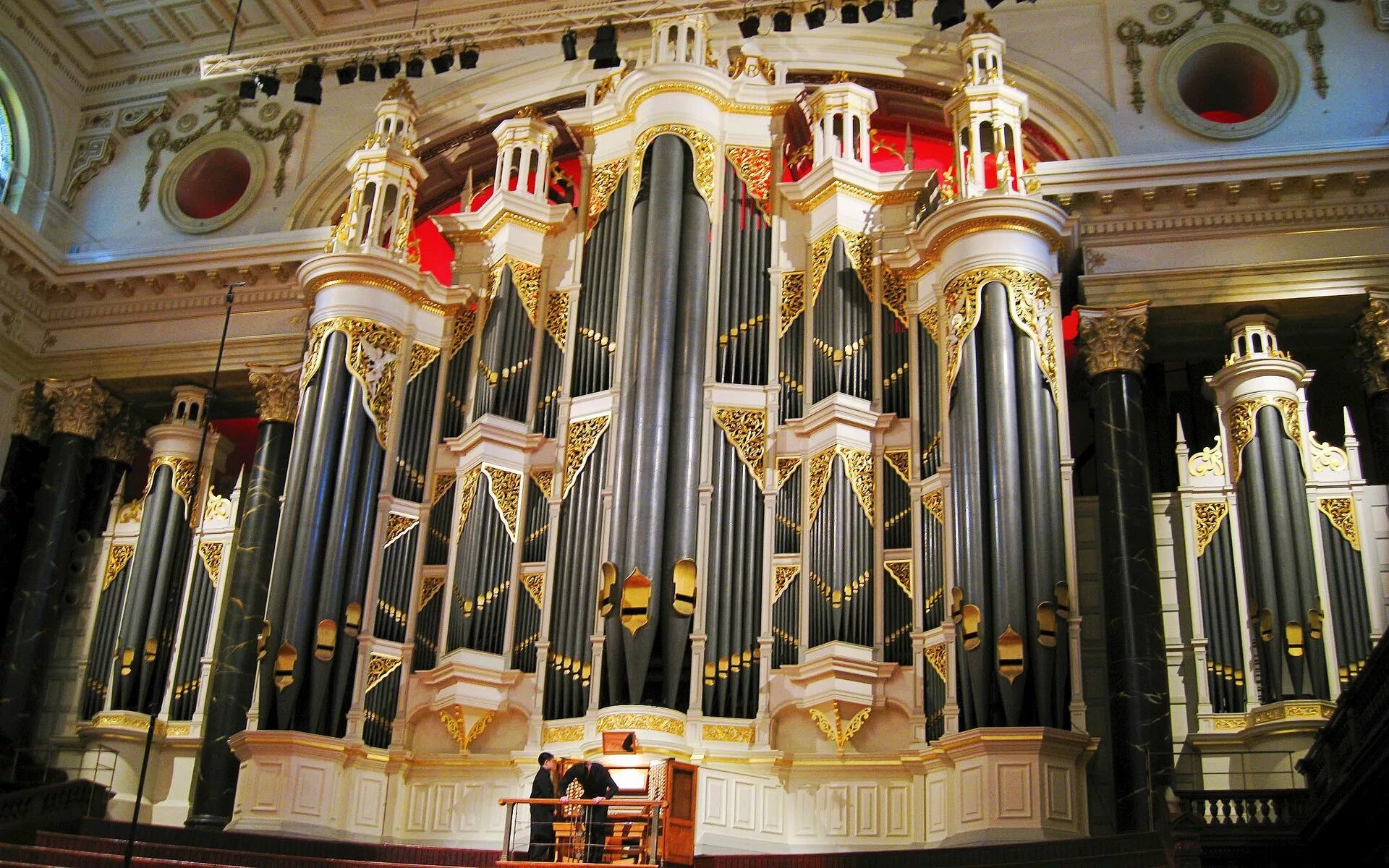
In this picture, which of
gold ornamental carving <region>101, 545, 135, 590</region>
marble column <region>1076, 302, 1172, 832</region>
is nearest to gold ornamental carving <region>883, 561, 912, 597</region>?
marble column <region>1076, 302, 1172, 832</region>

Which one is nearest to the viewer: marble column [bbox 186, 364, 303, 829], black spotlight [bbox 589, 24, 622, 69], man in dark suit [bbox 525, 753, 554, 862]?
man in dark suit [bbox 525, 753, 554, 862]

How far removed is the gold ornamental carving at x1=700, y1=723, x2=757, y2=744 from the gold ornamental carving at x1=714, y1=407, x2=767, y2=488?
2.16 metres

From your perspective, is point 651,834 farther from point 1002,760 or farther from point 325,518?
point 325,518

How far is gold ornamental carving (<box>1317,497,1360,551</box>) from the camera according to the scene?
474 inches

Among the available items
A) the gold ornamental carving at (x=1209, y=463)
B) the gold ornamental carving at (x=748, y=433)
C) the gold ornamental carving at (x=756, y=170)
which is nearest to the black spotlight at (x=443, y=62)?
the gold ornamental carving at (x=756, y=170)

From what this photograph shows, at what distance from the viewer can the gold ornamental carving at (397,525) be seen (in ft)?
45.5

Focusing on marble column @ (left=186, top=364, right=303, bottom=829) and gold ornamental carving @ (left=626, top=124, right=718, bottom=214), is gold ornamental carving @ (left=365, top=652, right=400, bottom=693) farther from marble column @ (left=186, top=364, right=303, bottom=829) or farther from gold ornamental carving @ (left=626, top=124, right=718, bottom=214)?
gold ornamental carving @ (left=626, top=124, right=718, bottom=214)

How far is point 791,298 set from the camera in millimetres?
14172

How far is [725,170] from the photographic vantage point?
14719 millimetres

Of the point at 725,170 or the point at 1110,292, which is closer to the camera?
Answer: the point at 1110,292

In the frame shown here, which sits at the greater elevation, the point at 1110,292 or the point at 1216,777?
the point at 1110,292

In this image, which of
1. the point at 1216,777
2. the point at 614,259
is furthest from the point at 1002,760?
the point at 614,259

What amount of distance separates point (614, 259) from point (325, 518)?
11.7 ft

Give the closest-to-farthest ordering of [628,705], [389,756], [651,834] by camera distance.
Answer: [651,834] < [628,705] < [389,756]
